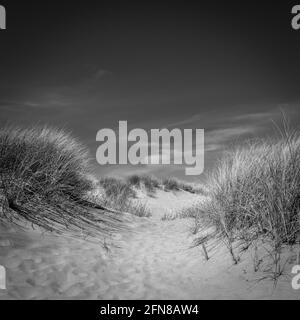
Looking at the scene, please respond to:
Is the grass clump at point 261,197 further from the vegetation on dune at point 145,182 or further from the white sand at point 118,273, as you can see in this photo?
the vegetation on dune at point 145,182

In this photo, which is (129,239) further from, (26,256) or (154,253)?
(26,256)

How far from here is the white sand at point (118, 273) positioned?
230cm

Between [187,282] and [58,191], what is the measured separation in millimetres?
Result: 2890

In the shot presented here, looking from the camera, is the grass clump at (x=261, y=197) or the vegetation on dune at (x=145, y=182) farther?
the vegetation on dune at (x=145, y=182)

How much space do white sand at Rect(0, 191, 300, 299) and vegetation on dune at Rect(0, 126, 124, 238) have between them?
0.55 meters

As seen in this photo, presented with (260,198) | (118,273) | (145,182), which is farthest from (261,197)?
(145,182)

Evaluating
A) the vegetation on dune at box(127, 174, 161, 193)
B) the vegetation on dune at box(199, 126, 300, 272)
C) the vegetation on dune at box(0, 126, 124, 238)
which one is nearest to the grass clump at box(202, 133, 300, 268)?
the vegetation on dune at box(199, 126, 300, 272)

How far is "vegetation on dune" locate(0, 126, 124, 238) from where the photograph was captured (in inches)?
147

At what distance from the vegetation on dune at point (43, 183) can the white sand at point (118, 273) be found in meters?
0.55

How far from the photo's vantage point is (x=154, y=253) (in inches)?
152

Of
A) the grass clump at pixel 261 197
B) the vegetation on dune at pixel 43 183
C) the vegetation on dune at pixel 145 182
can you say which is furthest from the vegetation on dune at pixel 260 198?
the vegetation on dune at pixel 145 182

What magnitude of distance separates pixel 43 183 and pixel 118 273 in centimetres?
228
